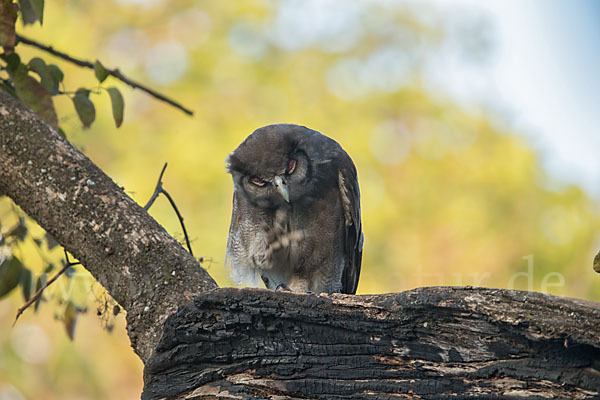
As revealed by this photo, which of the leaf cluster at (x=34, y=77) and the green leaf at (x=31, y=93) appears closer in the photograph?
the leaf cluster at (x=34, y=77)

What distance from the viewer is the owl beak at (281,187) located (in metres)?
4.27

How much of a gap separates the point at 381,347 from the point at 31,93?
2.30 meters

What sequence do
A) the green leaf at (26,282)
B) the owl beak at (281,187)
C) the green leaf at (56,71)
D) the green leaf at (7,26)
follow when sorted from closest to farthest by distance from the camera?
the green leaf at (7,26) → the green leaf at (56,71) → the green leaf at (26,282) → the owl beak at (281,187)

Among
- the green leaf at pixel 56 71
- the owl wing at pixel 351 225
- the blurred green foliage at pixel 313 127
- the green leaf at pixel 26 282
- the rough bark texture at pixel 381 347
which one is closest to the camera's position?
the rough bark texture at pixel 381 347

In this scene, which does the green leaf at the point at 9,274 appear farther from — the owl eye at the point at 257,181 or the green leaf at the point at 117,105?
the owl eye at the point at 257,181

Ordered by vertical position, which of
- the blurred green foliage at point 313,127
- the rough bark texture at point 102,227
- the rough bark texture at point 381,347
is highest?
the blurred green foliage at point 313,127

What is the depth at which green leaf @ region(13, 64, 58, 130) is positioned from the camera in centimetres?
331

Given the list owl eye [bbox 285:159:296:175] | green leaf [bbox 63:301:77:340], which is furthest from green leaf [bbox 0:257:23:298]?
owl eye [bbox 285:159:296:175]

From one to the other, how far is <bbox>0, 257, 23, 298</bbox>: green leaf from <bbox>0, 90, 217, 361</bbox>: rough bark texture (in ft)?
2.08

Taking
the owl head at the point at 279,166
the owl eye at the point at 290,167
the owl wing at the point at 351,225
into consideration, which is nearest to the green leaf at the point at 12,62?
the owl head at the point at 279,166

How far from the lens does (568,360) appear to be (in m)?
1.92

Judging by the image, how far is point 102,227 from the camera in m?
2.63

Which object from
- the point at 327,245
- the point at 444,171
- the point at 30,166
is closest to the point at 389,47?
the point at 444,171

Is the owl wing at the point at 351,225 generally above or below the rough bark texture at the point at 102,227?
above
